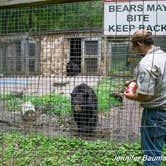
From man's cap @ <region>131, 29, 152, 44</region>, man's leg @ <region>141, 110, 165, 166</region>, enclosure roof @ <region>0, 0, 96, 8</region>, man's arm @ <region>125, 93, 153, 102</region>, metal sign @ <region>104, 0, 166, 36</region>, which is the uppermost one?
enclosure roof @ <region>0, 0, 96, 8</region>

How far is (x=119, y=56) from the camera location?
4996 millimetres

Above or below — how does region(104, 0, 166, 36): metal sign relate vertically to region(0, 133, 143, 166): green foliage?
above

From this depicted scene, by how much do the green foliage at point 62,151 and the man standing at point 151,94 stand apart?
3.14 ft

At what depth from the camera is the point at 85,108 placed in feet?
19.0

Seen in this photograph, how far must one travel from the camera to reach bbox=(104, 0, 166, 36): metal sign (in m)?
4.04

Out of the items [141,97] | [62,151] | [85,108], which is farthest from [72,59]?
[141,97]

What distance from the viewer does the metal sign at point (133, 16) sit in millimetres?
4039

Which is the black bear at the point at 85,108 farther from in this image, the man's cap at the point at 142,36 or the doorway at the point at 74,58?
the man's cap at the point at 142,36

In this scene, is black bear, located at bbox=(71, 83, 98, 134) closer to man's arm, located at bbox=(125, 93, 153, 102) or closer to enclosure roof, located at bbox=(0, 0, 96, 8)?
enclosure roof, located at bbox=(0, 0, 96, 8)

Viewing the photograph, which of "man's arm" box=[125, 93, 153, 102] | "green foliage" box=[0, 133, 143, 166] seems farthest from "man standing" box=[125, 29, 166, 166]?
"green foliage" box=[0, 133, 143, 166]

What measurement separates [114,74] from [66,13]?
994 millimetres

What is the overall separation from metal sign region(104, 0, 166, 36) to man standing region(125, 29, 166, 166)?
1.57ft

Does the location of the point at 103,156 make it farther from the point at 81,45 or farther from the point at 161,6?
the point at 161,6

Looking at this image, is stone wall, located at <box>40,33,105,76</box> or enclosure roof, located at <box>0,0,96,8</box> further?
stone wall, located at <box>40,33,105,76</box>
